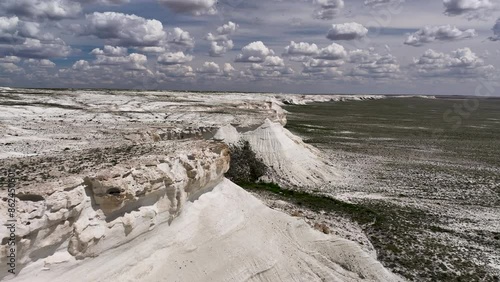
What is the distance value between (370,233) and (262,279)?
7.12m

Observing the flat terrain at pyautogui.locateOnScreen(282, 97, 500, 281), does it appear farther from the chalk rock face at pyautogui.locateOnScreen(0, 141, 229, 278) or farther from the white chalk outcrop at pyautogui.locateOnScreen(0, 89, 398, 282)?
the chalk rock face at pyautogui.locateOnScreen(0, 141, 229, 278)

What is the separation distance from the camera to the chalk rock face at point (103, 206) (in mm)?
8211

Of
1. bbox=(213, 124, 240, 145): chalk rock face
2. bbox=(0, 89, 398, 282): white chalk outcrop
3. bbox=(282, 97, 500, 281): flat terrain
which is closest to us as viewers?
bbox=(0, 89, 398, 282): white chalk outcrop

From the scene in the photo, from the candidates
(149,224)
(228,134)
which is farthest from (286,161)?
(149,224)

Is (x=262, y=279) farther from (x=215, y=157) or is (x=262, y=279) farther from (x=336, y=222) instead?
(x=336, y=222)

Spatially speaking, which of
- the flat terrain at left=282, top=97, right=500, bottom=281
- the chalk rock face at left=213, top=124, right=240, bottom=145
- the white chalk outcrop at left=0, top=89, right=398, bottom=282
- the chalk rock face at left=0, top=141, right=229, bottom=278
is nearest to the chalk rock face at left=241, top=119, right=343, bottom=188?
the chalk rock face at left=213, top=124, right=240, bottom=145

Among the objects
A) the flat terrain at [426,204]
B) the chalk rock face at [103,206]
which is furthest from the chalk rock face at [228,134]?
the chalk rock face at [103,206]

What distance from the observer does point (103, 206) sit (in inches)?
378

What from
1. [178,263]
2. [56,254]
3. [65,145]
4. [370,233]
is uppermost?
[65,145]

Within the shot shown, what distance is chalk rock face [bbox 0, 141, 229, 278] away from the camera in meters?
8.21

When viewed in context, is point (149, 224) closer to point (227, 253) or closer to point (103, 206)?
point (103, 206)

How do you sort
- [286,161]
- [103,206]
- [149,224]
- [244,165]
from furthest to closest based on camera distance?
[286,161]
[244,165]
[149,224]
[103,206]

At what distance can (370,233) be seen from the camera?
671 inches

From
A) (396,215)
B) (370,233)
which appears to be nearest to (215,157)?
(370,233)
